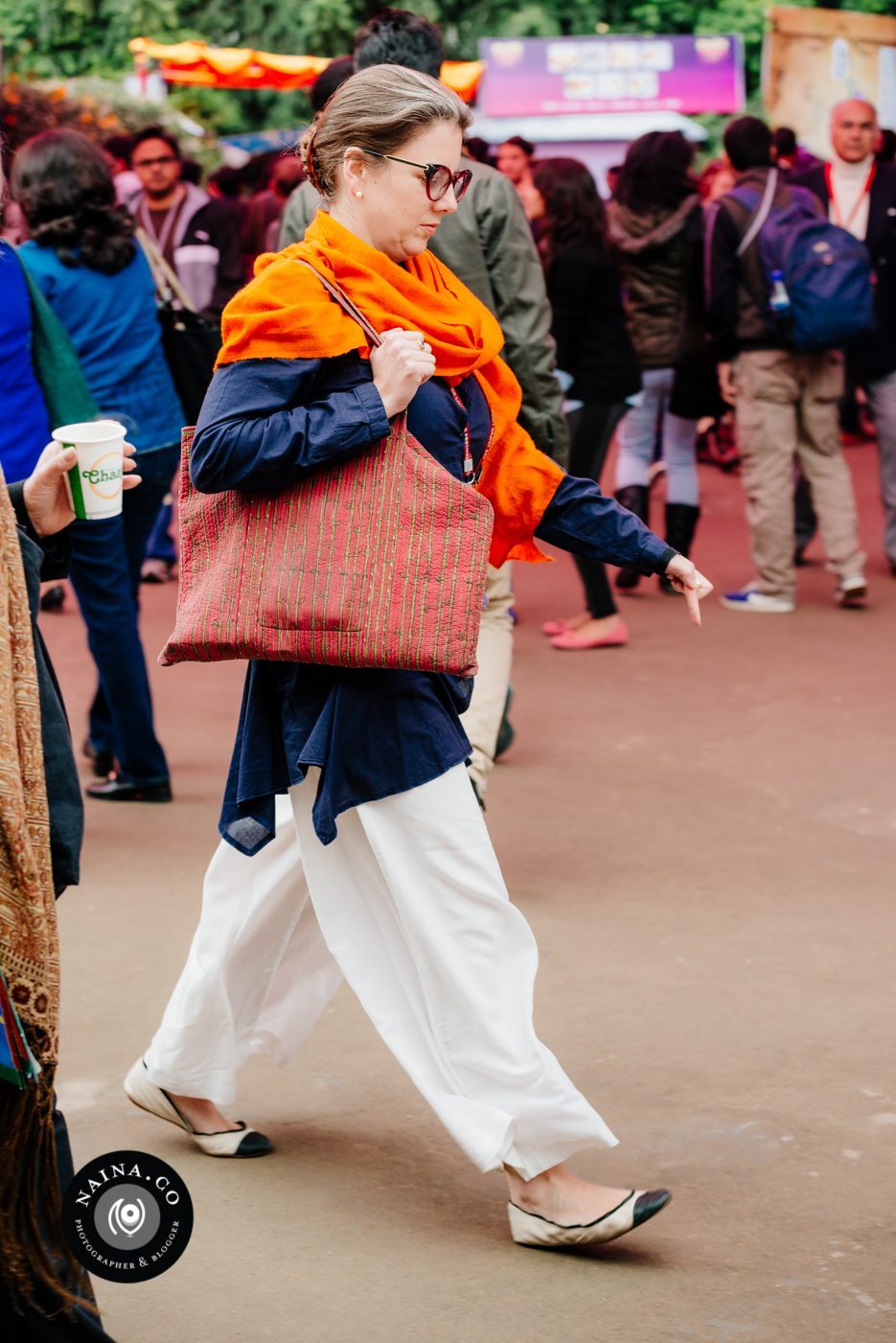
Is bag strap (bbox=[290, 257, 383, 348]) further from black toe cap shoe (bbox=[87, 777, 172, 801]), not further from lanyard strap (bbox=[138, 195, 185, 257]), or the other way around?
lanyard strap (bbox=[138, 195, 185, 257])

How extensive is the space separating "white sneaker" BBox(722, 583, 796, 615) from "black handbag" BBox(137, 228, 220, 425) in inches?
126

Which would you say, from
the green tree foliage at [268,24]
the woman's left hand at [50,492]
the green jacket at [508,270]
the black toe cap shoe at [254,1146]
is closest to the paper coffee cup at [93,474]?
the woman's left hand at [50,492]

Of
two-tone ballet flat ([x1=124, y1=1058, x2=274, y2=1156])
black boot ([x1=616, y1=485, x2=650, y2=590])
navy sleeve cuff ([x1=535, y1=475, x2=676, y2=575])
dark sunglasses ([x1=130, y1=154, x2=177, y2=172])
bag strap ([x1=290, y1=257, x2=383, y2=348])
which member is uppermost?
bag strap ([x1=290, y1=257, x2=383, y2=348])

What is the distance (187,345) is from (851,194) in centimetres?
417

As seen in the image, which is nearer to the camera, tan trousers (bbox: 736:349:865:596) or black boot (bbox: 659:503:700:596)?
tan trousers (bbox: 736:349:865:596)

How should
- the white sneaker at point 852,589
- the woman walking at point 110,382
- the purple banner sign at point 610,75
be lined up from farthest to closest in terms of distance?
1. the purple banner sign at point 610,75
2. the white sneaker at point 852,589
3. the woman walking at point 110,382

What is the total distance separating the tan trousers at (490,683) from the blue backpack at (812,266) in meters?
3.11

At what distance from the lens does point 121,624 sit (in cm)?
573

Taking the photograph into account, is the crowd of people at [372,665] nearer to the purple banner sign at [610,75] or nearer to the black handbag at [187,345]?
the black handbag at [187,345]

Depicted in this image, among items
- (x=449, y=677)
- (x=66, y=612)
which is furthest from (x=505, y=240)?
(x=66, y=612)

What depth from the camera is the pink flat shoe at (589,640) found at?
789 cm

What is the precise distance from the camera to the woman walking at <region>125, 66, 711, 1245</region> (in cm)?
296

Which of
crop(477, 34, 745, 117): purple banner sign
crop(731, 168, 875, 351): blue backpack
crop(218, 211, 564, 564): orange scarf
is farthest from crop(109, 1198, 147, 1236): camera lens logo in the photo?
crop(477, 34, 745, 117): purple banner sign

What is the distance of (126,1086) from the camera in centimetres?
362
